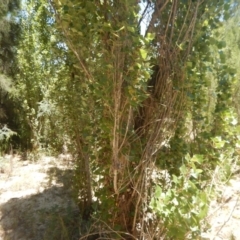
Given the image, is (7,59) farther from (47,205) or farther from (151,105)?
(151,105)

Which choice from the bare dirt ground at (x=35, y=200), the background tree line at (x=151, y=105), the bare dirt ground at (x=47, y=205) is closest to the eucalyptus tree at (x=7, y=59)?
the bare dirt ground at (x=35, y=200)

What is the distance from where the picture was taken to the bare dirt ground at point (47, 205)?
2.24 meters

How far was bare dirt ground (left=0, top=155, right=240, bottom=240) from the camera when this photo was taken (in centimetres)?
224

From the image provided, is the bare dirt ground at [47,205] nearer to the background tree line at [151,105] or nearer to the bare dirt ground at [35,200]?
the bare dirt ground at [35,200]

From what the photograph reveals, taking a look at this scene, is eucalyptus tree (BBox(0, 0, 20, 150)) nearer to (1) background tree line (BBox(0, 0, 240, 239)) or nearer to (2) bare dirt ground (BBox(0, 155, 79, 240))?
(2) bare dirt ground (BBox(0, 155, 79, 240))

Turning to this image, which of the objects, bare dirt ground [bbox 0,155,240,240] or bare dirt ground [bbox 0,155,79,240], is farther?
bare dirt ground [bbox 0,155,79,240]

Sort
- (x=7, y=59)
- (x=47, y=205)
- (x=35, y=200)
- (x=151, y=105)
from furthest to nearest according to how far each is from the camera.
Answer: (x=7, y=59), (x=35, y=200), (x=47, y=205), (x=151, y=105)

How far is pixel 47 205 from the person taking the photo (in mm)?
3078

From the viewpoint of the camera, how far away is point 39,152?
202 inches

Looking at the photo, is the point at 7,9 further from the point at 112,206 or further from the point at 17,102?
the point at 112,206

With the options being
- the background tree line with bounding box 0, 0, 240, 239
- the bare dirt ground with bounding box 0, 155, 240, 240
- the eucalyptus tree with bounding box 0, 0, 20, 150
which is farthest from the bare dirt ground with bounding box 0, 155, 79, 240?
the eucalyptus tree with bounding box 0, 0, 20, 150

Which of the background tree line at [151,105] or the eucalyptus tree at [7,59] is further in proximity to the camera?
the eucalyptus tree at [7,59]

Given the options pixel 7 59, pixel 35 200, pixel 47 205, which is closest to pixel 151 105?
pixel 47 205

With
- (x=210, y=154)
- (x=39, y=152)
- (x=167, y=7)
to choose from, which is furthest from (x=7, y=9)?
(x=210, y=154)
